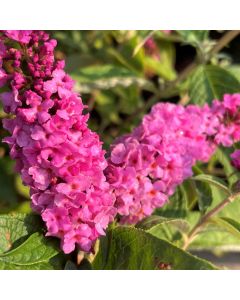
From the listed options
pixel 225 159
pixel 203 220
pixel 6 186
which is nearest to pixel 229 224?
pixel 203 220

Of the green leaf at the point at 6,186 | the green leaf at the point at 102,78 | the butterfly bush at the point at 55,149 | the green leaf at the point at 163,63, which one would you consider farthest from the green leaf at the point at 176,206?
the green leaf at the point at 163,63

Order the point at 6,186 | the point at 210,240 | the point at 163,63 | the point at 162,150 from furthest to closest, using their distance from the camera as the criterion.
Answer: the point at 163,63
the point at 6,186
the point at 210,240
the point at 162,150

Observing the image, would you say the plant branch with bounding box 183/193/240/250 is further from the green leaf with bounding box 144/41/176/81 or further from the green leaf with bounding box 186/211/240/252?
the green leaf with bounding box 144/41/176/81

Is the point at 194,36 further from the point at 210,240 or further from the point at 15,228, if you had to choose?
the point at 15,228

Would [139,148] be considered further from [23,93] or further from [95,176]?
[23,93]

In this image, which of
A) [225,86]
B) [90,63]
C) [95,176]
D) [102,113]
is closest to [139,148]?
[95,176]

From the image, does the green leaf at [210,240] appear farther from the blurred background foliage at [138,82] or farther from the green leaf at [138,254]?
the green leaf at [138,254]
